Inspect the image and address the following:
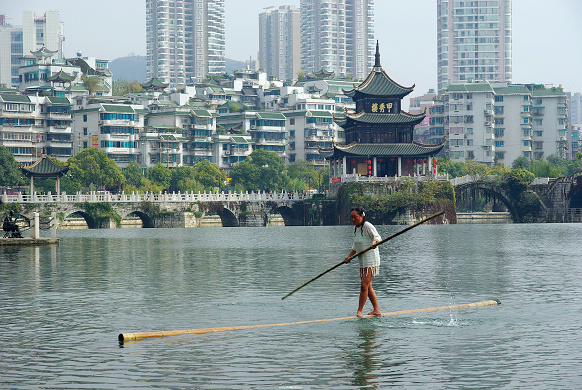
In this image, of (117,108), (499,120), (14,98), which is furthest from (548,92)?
(14,98)

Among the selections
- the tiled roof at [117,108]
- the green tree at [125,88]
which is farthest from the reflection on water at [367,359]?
the green tree at [125,88]

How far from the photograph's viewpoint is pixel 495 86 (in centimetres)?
15162

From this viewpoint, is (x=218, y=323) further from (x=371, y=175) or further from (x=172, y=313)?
(x=371, y=175)

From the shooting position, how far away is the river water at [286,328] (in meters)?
12.5

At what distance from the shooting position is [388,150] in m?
94.2

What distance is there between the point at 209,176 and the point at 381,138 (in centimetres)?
2657

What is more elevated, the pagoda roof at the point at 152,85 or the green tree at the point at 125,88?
the green tree at the point at 125,88

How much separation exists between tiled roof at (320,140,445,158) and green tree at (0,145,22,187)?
3775 centimetres

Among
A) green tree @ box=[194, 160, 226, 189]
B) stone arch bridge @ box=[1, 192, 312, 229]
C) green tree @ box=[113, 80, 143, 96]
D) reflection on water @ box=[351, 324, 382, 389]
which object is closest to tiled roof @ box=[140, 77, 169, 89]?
green tree @ box=[113, 80, 143, 96]

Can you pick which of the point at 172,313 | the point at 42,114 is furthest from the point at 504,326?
the point at 42,114

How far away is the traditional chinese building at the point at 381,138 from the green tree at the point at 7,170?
1469 inches

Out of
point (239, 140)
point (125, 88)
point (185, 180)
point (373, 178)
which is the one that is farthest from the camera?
point (125, 88)

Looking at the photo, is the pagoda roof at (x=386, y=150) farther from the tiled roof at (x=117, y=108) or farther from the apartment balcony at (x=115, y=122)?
the tiled roof at (x=117, y=108)

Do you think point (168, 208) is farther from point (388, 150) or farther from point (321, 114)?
point (321, 114)
